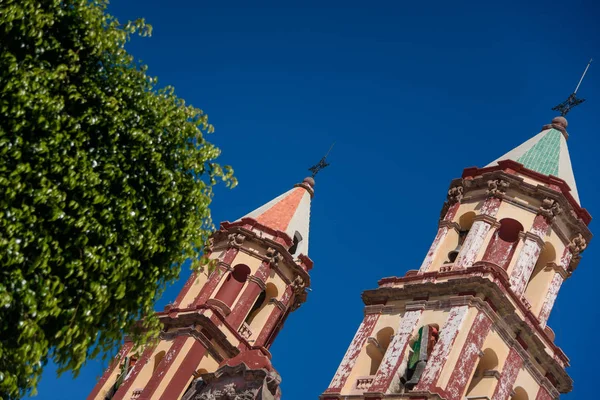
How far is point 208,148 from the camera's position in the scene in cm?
1405

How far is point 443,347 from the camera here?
22062 millimetres

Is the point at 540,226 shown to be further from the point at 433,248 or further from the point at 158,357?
the point at 158,357

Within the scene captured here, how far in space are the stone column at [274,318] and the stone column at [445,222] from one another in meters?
7.52

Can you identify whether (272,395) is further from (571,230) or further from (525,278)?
(571,230)

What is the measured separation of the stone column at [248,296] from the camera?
97.7 ft

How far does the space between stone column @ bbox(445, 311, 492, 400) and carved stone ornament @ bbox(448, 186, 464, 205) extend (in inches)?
195

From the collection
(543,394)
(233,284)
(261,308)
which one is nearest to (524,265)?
(543,394)

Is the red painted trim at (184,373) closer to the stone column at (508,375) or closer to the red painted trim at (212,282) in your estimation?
the red painted trim at (212,282)

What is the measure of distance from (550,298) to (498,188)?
364 cm

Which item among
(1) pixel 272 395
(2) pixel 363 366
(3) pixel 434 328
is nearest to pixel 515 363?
(3) pixel 434 328

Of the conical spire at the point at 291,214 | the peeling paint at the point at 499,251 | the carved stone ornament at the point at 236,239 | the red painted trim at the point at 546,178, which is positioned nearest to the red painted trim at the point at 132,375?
the carved stone ornament at the point at 236,239

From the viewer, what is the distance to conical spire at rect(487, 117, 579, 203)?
2678 centimetres

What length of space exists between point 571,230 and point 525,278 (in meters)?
2.95

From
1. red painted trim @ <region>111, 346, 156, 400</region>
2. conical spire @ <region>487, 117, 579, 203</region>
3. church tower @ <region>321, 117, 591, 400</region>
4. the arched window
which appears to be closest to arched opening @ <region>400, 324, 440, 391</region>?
church tower @ <region>321, 117, 591, 400</region>
